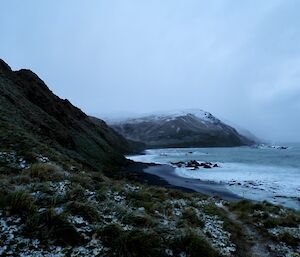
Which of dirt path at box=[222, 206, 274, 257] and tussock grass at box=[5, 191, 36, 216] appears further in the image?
dirt path at box=[222, 206, 274, 257]

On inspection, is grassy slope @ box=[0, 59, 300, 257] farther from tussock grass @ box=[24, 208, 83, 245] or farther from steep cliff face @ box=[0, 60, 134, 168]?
steep cliff face @ box=[0, 60, 134, 168]

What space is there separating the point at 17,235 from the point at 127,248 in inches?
132

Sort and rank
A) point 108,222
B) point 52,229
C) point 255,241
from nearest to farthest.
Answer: point 52,229, point 108,222, point 255,241

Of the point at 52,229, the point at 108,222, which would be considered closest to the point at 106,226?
the point at 108,222

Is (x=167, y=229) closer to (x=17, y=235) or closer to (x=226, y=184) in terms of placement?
(x=17, y=235)

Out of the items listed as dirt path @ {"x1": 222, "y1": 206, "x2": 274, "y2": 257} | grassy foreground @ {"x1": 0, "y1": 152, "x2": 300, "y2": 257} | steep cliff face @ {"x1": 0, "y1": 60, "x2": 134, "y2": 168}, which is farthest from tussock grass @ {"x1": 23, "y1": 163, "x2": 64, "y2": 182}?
dirt path @ {"x1": 222, "y1": 206, "x2": 274, "y2": 257}

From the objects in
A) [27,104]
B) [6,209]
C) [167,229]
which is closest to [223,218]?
[167,229]

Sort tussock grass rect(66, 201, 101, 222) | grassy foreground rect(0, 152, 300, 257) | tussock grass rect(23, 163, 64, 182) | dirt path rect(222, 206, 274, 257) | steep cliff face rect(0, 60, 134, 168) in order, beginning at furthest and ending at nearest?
steep cliff face rect(0, 60, 134, 168), tussock grass rect(23, 163, 64, 182), dirt path rect(222, 206, 274, 257), tussock grass rect(66, 201, 101, 222), grassy foreground rect(0, 152, 300, 257)

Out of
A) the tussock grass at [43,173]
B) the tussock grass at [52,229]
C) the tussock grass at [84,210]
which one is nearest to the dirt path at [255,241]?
the tussock grass at [84,210]

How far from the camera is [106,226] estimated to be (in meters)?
11.0

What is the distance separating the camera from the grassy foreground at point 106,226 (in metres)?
9.89

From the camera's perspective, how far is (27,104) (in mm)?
50531

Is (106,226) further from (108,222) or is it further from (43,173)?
(43,173)

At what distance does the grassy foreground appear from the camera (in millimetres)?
9891
